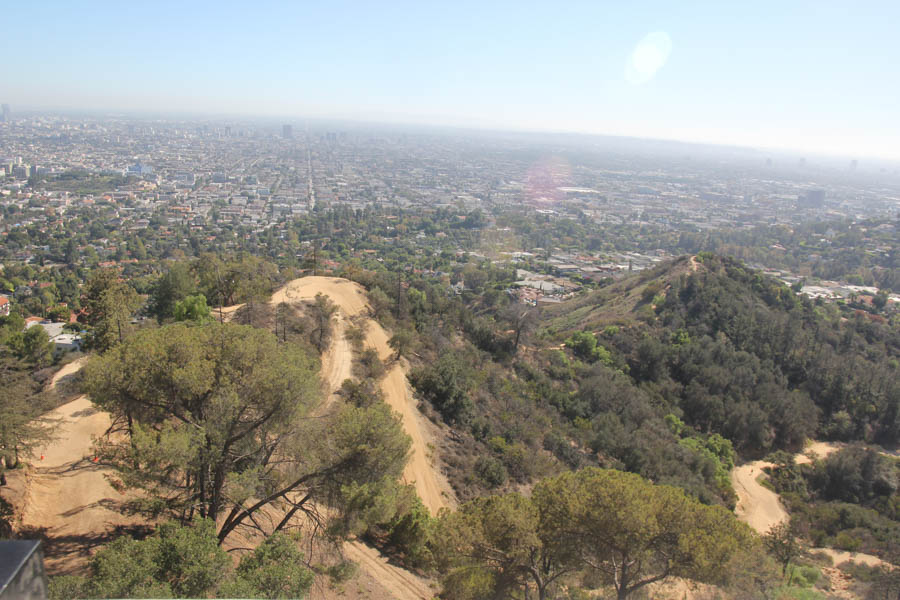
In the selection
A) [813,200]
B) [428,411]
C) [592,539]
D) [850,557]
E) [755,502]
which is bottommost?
[755,502]

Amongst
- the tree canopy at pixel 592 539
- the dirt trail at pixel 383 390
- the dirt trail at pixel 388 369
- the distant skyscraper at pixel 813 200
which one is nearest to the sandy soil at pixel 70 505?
the dirt trail at pixel 383 390

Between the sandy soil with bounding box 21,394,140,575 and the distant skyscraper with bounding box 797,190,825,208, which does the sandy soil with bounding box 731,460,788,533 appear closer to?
the sandy soil with bounding box 21,394,140,575

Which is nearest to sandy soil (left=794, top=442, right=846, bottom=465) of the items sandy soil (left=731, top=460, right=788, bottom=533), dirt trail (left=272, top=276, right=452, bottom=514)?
sandy soil (left=731, top=460, right=788, bottom=533)

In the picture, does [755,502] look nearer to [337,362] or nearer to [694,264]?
[337,362]

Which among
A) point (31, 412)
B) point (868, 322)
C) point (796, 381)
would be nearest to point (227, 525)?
point (31, 412)

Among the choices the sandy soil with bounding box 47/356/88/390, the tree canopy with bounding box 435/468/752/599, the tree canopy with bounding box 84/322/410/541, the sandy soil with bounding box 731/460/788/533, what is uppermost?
the tree canopy with bounding box 84/322/410/541

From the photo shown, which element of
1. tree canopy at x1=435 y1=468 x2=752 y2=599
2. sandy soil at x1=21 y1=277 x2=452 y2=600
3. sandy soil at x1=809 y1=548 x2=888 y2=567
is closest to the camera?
tree canopy at x1=435 y1=468 x2=752 y2=599

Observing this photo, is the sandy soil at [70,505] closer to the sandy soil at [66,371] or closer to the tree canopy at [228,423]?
the tree canopy at [228,423]

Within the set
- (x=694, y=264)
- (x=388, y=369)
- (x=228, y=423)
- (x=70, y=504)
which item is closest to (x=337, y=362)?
(x=388, y=369)

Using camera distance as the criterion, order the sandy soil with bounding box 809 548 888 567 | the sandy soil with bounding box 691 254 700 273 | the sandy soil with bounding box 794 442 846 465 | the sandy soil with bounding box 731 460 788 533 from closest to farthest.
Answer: the sandy soil with bounding box 809 548 888 567 < the sandy soil with bounding box 731 460 788 533 < the sandy soil with bounding box 794 442 846 465 < the sandy soil with bounding box 691 254 700 273

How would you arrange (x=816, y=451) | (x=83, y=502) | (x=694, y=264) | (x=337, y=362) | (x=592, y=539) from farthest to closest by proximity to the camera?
(x=694, y=264) → (x=816, y=451) → (x=337, y=362) → (x=83, y=502) → (x=592, y=539)
